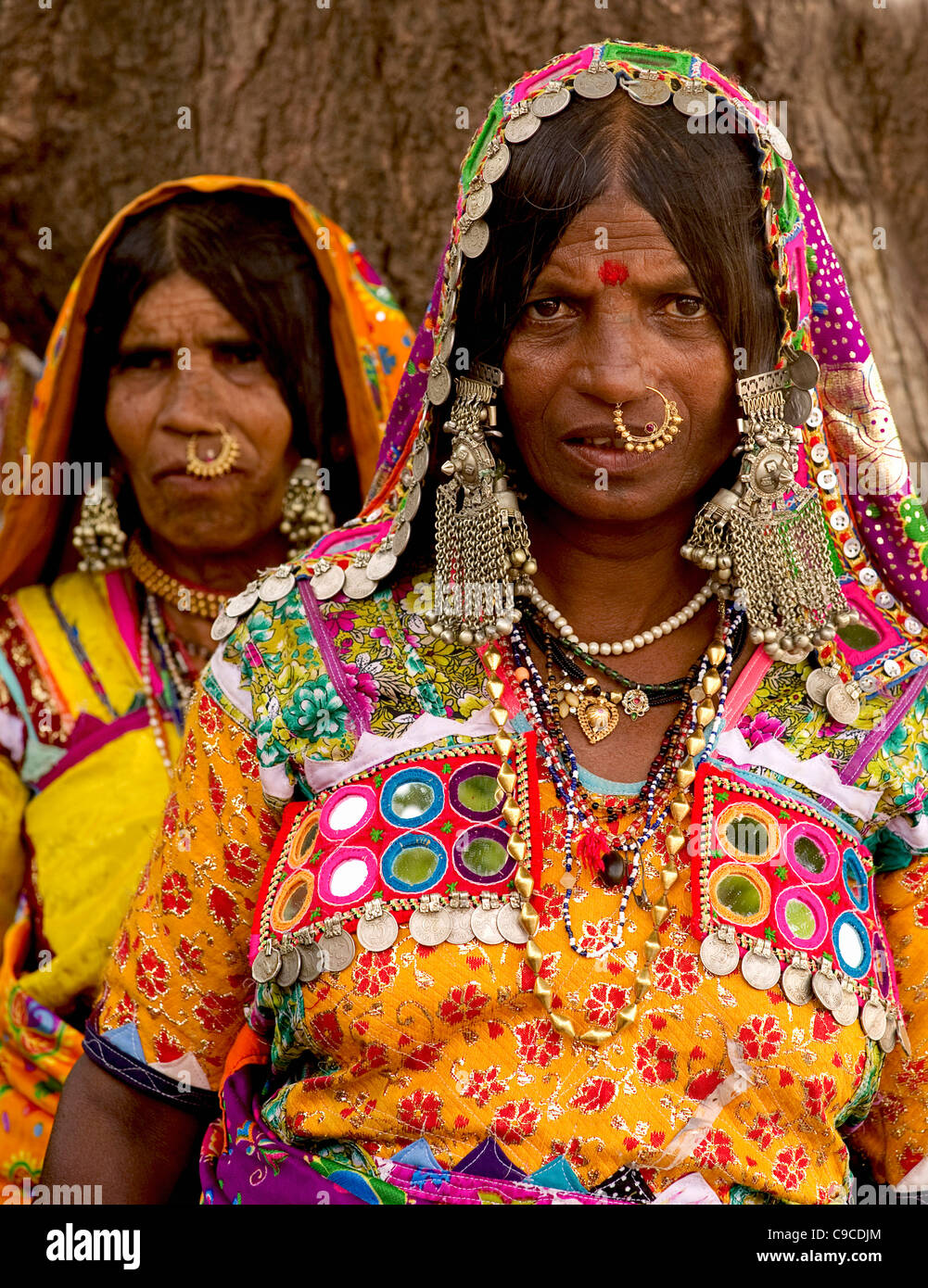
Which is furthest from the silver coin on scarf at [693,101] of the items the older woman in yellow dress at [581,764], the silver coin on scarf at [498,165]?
the silver coin on scarf at [498,165]

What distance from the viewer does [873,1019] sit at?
2.30 m

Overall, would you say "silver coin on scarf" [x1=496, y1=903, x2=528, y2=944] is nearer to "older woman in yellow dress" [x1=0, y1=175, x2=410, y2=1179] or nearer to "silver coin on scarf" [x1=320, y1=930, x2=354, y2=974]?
"silver coin on scarf" [x1=320, y1=930, x2=354, y2=974]

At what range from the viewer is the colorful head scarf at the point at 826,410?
2344 millimetres

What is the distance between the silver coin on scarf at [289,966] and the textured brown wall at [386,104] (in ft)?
7.70

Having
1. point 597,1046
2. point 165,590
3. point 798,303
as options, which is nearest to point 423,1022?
point 597,1046

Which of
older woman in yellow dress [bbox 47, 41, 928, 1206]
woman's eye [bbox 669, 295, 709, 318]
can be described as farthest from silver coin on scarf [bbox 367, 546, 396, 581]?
woman's eye [bbox 669, 295, 709, 318]

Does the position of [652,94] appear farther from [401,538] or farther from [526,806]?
[526,806]

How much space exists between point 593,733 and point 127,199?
2.55m

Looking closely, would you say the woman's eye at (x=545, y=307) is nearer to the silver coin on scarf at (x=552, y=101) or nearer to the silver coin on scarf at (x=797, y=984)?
the silver coin on scarf at (x=552, y=101)

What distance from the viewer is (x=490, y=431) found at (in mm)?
2375

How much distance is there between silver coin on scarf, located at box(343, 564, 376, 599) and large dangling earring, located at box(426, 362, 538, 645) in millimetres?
113

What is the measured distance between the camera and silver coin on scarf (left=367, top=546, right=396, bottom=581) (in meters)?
2.45

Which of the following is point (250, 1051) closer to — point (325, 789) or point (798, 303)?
point (325, 789)

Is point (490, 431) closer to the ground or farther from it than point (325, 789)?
farther from it
